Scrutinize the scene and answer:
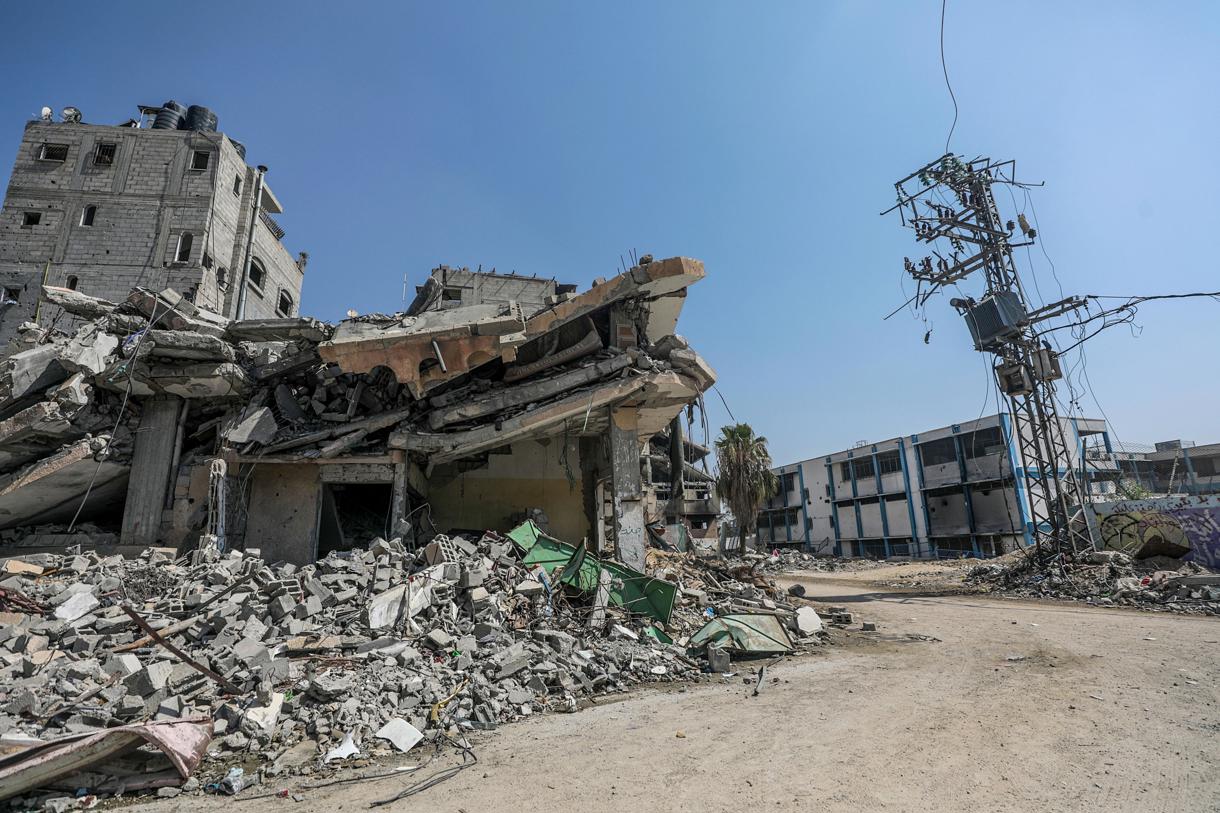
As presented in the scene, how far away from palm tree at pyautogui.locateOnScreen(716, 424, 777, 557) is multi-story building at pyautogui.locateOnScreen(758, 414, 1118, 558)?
1259cm

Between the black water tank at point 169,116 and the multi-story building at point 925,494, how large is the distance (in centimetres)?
4766

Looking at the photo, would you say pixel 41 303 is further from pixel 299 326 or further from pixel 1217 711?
pixel 1217 711

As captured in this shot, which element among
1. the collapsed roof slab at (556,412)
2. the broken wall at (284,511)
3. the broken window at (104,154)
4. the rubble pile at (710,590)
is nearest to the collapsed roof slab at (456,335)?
the collapsed roof slab at (556,412)

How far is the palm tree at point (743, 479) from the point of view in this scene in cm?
3222

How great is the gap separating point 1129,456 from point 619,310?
48481mm

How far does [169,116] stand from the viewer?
31688mm

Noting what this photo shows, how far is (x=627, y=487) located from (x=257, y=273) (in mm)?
29779

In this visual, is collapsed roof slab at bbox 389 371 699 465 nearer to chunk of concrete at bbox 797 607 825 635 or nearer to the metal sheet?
chunk of concrete at bbox 797 607 825 635

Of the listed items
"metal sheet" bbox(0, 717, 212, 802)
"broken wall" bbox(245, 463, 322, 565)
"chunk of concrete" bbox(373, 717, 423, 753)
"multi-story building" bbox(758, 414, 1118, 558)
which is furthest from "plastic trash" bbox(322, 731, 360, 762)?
"multi-story building" bbox(758, 414, 1118, 558)

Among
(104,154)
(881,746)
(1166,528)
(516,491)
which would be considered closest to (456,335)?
(516,491)

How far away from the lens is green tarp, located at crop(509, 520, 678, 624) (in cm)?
996

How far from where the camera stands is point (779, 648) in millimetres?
9336

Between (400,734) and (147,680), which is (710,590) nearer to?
(400,734)

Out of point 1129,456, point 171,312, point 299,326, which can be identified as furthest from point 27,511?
point 1129,456
